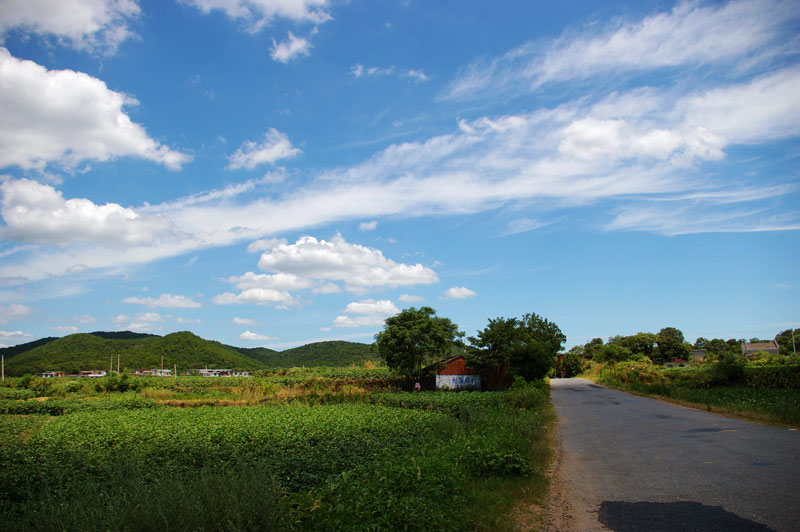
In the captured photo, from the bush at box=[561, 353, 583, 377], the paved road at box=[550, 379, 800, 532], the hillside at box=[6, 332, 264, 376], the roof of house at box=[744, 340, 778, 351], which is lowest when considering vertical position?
the bush at box=[561, 353, 583, 377]

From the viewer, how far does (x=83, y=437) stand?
39.7 ft

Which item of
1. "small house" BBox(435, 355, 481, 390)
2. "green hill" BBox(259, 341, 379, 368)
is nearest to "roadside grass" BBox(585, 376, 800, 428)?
"small house" BBox(435, 355, 481, 390)

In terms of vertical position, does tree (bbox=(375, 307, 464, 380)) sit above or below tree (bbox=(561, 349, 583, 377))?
above

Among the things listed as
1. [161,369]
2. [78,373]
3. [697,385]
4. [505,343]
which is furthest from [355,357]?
[697,385]

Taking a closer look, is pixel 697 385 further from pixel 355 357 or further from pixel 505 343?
pixel 355 357

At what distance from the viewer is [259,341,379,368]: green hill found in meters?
88.8

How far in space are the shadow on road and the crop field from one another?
1512 mm

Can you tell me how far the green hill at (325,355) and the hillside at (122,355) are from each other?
8.91 meters

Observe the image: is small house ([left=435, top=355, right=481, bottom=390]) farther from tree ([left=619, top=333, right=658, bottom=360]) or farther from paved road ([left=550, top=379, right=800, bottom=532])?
tree ([left=619, top=333, right=658, bottom=360])

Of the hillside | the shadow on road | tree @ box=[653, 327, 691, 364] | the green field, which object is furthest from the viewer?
tree @ box=[653, 327, 691, 364]

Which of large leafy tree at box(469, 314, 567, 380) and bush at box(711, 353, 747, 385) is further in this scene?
large leafy tree at box(469, 314, 567, 380)

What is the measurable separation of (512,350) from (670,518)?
2895cm

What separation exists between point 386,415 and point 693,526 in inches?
415

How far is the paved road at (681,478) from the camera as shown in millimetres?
6246
